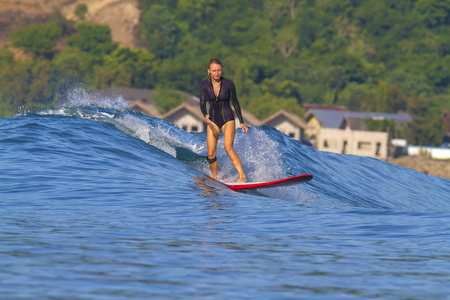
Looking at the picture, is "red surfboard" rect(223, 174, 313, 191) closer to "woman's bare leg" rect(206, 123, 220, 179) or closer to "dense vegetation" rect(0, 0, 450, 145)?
"woman's bare leg" rect(206, 123, 220, 179)

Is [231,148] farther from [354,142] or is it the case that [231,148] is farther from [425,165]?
[425,165]

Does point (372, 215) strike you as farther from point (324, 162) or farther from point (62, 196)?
point (324, 162)

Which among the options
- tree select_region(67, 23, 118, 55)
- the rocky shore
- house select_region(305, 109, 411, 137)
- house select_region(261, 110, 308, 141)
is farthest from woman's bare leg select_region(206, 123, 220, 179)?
tree select_region(67, 23, 118, 55)

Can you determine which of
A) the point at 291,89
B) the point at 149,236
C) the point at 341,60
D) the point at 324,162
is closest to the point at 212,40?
the point at 341,60

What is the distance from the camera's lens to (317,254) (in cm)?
700

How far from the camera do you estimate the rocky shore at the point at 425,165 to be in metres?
68.4

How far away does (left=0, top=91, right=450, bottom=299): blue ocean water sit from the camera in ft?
18.8

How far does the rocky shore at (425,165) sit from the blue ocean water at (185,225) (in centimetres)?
5480

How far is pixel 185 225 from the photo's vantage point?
8.20 meters

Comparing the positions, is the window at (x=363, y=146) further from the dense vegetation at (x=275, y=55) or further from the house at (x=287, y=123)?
the dense vegetation at (x=275, y=55)

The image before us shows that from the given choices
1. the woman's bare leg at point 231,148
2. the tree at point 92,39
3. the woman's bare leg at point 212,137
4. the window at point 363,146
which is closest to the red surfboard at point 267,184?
the woman's bare leg at point 231,148

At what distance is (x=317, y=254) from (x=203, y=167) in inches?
257

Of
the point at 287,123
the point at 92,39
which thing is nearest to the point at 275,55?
the point at 92,39

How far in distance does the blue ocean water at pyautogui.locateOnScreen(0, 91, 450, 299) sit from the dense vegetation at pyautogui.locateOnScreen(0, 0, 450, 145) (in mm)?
73117
